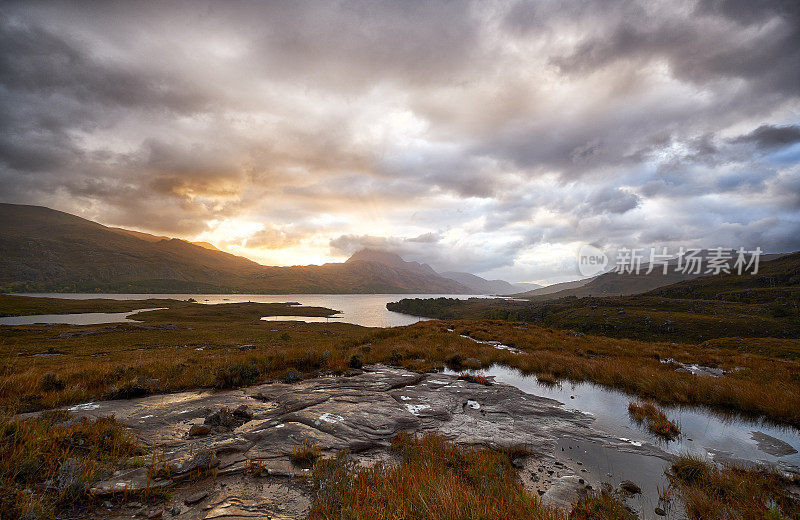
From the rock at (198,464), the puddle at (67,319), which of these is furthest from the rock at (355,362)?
the puddle at (67,319)

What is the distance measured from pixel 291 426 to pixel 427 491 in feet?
16.3

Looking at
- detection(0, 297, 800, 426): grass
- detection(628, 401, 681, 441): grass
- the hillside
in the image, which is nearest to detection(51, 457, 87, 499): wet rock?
detection(0, 297, 800, 426): grass

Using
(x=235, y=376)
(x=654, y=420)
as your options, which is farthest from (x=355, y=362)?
(x=654, y=420)

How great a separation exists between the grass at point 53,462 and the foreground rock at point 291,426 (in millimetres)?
458

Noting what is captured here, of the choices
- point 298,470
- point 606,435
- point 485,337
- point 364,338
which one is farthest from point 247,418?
point 485,337

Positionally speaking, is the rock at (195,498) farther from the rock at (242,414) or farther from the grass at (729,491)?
the grass at (729,491)

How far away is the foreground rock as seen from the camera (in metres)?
5.37

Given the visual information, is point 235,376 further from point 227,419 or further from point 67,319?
point 67,319

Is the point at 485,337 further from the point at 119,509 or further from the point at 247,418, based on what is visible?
the point at 119,509

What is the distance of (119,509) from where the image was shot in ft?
15.4

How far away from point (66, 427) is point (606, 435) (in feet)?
47.2

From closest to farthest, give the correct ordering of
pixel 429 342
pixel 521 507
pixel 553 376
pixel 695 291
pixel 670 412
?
pixel 521 507 → pixel 670 412 → pixel 553 376 → pixel 429 342 → pixel 695 291

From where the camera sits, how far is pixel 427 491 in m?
4.84

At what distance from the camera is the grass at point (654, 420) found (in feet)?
29.1
